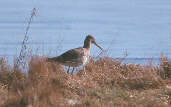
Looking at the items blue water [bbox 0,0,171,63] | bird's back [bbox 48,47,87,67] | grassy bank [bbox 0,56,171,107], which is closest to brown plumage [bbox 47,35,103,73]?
bird's back [bbox 48,47,87,67]

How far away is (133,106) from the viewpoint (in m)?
7.32

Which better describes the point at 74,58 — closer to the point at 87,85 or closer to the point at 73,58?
the point at 73,58

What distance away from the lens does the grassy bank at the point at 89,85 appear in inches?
278

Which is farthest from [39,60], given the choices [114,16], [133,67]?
[114,16]

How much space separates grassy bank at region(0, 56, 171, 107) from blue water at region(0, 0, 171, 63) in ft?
7.64

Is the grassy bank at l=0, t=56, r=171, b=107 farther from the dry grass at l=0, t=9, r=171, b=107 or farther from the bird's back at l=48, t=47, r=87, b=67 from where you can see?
the bird's back at l=48, t=47, r=87, b=67

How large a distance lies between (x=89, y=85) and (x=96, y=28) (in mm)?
9838

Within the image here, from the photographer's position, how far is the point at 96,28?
18141mm

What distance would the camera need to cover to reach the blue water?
47.3 feet

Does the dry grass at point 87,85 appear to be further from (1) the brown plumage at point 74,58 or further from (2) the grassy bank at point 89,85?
(1) the brown plumage at point 74,58

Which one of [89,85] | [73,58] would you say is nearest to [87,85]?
[89,85]

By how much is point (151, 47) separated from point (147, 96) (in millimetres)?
7428

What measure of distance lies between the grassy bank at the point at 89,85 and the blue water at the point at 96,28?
2329 millimetres

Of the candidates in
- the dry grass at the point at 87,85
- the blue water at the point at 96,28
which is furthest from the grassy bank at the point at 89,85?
the blue water at the point at 96,28
